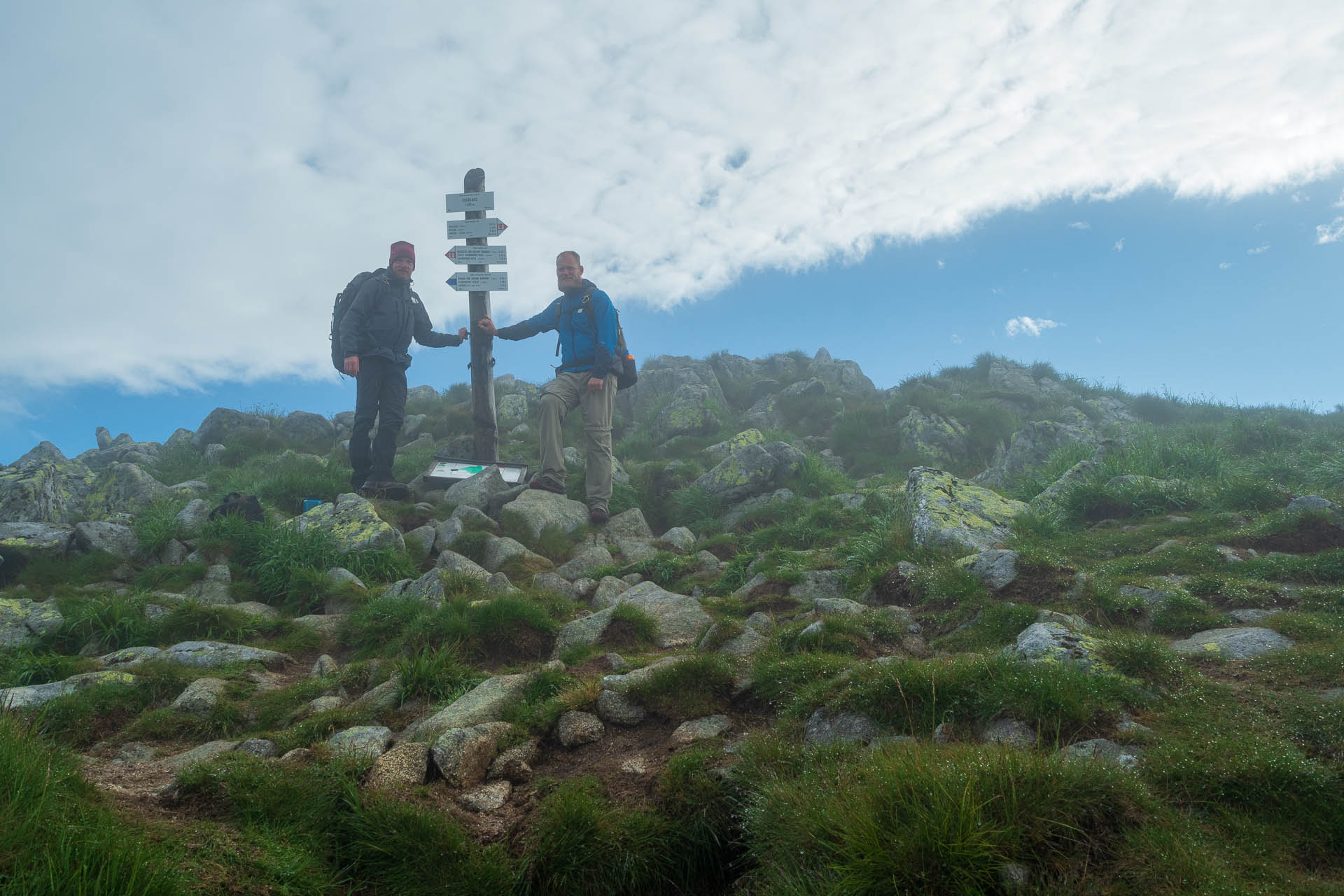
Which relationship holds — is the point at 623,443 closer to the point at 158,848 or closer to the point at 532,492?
the point at 532,492

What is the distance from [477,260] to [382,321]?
2.45m

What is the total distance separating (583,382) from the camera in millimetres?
13477

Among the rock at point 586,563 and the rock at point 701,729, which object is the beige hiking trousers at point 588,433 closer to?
the rock at point 586,563

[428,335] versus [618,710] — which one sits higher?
[428,335]

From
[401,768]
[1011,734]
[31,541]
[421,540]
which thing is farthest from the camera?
[421,540]

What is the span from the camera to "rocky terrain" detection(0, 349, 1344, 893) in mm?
3182

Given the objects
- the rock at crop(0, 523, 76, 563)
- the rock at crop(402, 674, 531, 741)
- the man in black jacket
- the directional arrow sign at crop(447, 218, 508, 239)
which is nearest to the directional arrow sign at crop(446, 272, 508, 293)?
the directional arrow sign at crop(447, 218, 508, 239)

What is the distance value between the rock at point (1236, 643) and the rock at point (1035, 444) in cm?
1054

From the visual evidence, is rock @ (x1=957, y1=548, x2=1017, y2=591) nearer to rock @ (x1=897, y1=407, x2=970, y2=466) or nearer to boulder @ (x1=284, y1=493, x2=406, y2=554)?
boulder @ (x1=284, y1=493, x2=406, y2=554)

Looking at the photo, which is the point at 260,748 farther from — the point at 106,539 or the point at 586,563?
the point at 106,539

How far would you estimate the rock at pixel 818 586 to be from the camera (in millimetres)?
8016

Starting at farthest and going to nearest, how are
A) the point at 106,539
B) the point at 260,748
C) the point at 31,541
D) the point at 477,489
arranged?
the point at 477,489
the point at 106,539
the point at 31,541
the point at 260,748

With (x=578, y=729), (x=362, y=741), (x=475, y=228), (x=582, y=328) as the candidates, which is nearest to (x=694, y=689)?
(x=578, y=729)

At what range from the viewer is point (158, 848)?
321 cm
